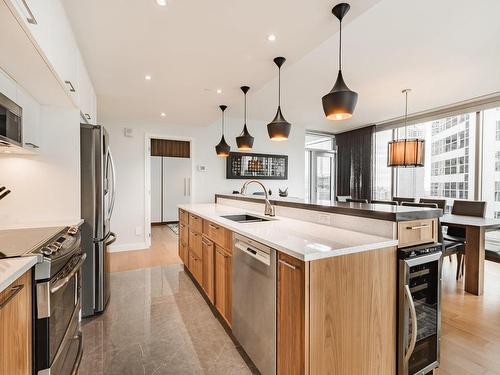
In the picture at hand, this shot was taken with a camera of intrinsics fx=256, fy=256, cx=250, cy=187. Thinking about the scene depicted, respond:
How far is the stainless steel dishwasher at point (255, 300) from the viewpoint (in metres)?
1.45

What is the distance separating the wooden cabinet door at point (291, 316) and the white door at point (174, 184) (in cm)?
638

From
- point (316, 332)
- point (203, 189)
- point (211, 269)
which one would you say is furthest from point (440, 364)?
point (203, 189)

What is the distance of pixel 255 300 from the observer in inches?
63.2

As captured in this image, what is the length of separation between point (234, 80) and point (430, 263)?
261 cm

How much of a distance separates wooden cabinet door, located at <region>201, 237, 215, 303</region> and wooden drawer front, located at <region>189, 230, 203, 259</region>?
13 cm

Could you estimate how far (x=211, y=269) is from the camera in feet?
7.70

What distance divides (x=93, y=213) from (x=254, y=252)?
1.63 meters

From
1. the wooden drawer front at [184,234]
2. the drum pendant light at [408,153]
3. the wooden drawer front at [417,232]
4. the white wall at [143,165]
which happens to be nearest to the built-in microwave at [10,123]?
the wooden drawer front at [184,234]

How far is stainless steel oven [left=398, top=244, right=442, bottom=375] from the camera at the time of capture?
4.90ft

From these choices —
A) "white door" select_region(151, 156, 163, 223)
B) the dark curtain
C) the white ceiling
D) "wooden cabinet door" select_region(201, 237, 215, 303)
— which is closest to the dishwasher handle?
"wooden cabinet door" select_region(201, 237, 215, 303)

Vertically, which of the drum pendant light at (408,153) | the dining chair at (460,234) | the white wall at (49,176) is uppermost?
the drum pendant light at (408,153)

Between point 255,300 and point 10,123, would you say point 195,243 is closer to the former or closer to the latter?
point 255,300

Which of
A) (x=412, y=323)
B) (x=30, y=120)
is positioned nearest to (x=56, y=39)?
(x=30, y=120)

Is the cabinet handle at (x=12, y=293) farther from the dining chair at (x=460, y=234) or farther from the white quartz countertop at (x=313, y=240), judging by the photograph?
the dining chair at (x=460, y=234)
